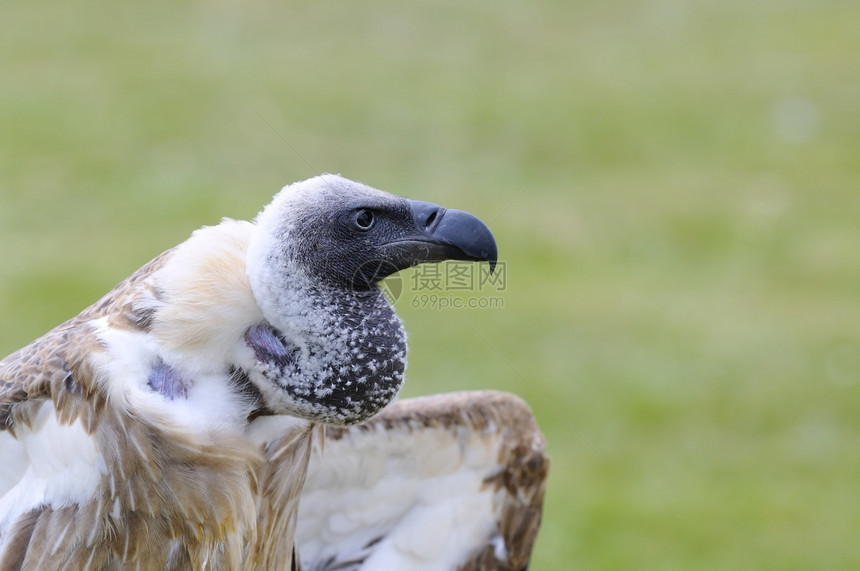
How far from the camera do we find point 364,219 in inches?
107

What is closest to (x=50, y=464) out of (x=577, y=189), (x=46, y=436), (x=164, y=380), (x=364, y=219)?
(x=46, y=436)

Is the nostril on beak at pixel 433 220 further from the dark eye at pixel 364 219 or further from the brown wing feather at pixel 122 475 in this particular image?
the brown wing feather at pixel 122 475

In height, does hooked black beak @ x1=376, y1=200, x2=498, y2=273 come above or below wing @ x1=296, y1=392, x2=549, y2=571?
above

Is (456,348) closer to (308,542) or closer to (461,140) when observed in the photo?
(461,140)

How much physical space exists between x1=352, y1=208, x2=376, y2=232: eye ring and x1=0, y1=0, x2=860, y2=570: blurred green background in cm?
476

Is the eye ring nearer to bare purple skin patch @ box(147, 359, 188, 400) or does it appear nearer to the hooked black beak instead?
the hooked black beak

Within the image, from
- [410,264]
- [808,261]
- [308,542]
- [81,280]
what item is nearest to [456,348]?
[81,280]

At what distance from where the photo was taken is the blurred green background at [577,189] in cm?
832

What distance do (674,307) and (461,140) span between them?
3.50 metres

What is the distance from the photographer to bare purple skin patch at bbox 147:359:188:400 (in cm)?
268

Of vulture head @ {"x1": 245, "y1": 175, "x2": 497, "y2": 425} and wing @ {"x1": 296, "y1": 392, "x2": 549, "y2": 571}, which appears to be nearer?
vulture head @ {"x1": 245, "y1": 175, "x2": 497, "y2": 425}

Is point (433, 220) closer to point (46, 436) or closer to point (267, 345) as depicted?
point (267, 345)

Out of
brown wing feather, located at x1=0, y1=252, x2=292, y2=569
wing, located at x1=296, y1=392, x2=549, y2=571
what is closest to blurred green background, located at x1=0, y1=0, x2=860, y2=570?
wing, located at x1=296, y1=392, x2=549, y2=571

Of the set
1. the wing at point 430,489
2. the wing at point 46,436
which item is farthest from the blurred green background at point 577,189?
the wing at point 46,436
